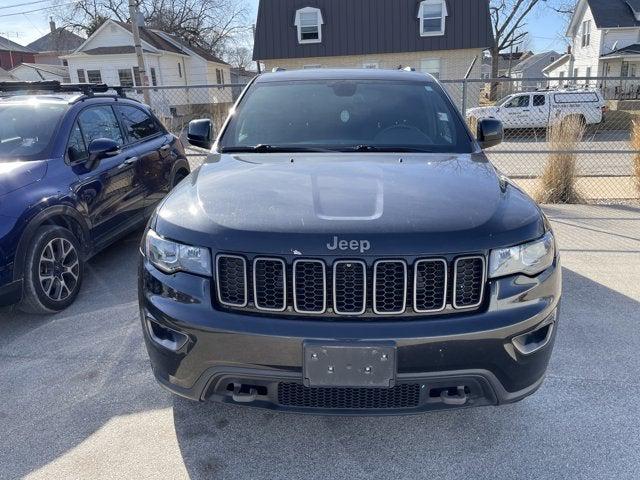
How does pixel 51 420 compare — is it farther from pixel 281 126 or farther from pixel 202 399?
pixel 281 126

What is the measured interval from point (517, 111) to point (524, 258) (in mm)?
18926

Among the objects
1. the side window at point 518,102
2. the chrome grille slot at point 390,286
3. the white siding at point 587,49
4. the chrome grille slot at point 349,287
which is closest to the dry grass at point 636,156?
the chrome grille slot at point 390,286

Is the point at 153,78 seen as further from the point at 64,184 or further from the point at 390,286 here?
the point at 390,286

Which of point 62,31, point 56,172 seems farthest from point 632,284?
point 62,31

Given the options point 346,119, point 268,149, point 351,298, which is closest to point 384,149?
point 346,119

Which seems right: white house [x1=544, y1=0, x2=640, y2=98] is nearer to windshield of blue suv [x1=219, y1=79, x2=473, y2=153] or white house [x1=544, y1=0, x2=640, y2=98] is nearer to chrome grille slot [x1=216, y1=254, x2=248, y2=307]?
windshield of blue suv [x1=219, y1=79, x2=473, y2=153]

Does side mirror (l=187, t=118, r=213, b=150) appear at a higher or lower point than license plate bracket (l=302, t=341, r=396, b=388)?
higher

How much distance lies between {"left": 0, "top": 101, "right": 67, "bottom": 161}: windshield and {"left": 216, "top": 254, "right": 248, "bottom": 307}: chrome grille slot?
2.68 meters

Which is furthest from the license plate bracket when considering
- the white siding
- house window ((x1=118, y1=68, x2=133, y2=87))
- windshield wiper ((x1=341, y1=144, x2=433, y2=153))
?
the white siding

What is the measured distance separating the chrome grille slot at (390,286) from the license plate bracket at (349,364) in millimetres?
159

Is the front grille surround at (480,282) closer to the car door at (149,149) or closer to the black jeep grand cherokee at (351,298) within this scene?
the black jeep grand cherokee at (351,298)

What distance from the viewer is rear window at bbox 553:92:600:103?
1822 centimetres

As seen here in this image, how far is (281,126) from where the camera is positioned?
3.45 m

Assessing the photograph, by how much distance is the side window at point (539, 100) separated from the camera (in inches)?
758
